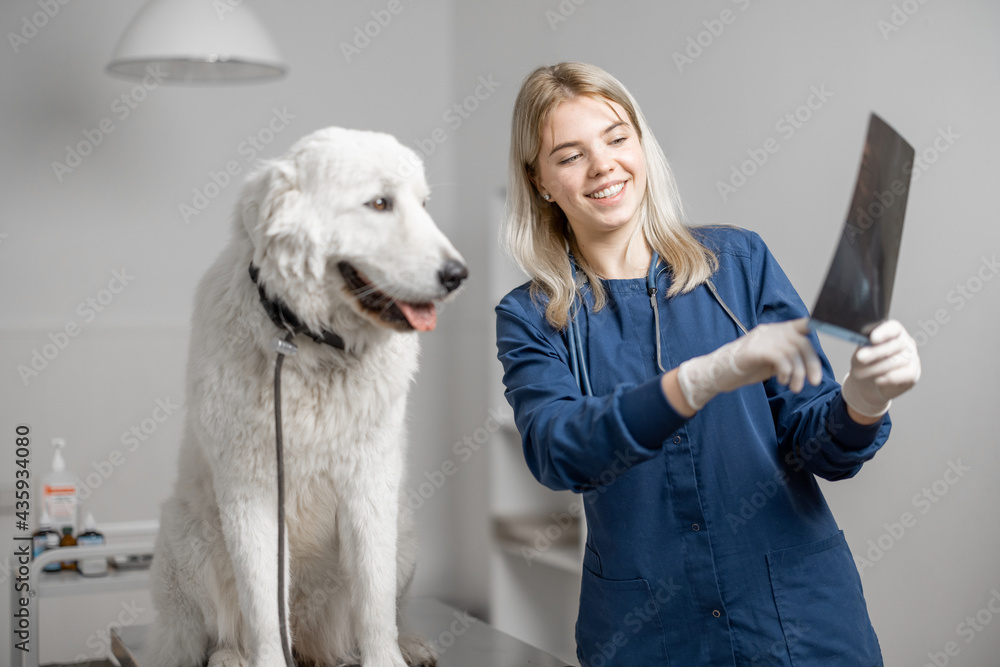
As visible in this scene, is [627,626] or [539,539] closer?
[627,626]

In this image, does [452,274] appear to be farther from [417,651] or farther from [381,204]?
[417,651]

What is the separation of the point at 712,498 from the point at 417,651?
677 mm

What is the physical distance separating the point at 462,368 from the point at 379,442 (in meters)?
2.69

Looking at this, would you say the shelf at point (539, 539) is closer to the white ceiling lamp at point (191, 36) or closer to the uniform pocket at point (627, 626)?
the uniform pocket at point (627, 626)

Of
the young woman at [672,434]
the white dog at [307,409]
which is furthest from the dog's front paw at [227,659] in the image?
the young woman at [672,434]

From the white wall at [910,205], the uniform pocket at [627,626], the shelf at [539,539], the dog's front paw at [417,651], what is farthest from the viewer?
the shelf at [539,539]

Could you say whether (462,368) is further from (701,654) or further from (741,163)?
(701,654)

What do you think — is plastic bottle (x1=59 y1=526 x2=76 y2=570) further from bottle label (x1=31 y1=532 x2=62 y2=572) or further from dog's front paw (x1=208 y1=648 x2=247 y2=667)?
dog's front paw (x1=208 y1=648 x2=247 y2=667)

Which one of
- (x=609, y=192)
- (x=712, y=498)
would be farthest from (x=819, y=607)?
(x=609, y=192)

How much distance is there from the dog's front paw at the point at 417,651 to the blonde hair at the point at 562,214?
708mm

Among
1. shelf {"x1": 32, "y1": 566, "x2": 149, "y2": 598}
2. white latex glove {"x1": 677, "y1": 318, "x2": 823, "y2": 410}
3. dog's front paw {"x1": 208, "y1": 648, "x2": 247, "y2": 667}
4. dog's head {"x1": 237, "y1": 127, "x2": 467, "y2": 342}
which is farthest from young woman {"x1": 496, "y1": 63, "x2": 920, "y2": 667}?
shelf {"x1": 32, "y1": 566, "x2": 149, "y2": 598}

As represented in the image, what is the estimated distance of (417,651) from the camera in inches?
64.2

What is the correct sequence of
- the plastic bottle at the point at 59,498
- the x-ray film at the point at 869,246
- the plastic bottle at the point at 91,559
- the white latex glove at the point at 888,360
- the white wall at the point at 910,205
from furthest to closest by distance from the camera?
the plastic bottle at the point at 59,498, the plastic bottle at the point at 91,559, the white wall at the point at 910,205, the white latex glove at the point at 888,360, the x-ray film at the point at 869,246

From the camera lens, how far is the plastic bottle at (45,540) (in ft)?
8.04
